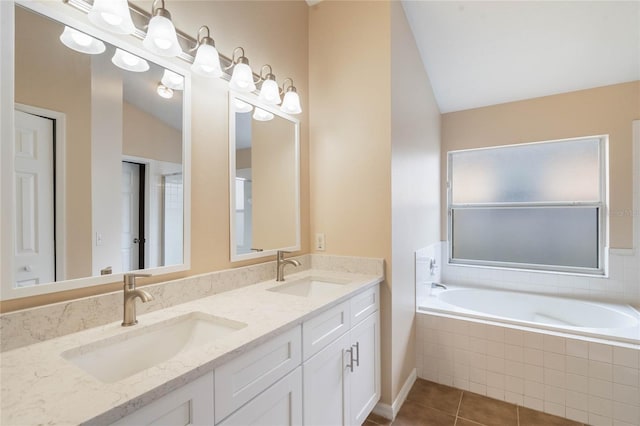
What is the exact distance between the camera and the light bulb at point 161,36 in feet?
3.78

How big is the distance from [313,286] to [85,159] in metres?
1.37

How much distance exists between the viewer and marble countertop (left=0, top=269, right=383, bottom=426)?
60 cm

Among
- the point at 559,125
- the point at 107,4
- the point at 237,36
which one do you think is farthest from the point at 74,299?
the point at 559,125

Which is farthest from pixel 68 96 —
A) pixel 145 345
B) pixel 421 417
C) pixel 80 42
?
pixel 421 417

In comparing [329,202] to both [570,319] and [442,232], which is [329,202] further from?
[570,319]

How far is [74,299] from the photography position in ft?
3.29

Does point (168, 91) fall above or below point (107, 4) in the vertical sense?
below

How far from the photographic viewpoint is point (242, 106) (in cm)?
169

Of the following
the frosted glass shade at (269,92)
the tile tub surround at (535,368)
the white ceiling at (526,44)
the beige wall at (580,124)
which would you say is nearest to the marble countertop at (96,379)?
the frosted glass shade at (269,92)

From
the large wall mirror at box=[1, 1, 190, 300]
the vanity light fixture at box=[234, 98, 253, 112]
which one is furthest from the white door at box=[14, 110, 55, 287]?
the vanity light fixture at box=[234, 98, 253, 112]

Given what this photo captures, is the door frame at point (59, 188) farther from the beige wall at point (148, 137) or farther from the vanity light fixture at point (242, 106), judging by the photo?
the vanity light fixture at point (242, 106)

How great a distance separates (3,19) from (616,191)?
12.7ft

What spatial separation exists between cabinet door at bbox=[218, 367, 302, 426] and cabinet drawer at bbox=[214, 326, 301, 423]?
0.08ft

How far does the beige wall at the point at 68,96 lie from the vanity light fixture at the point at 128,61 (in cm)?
10
